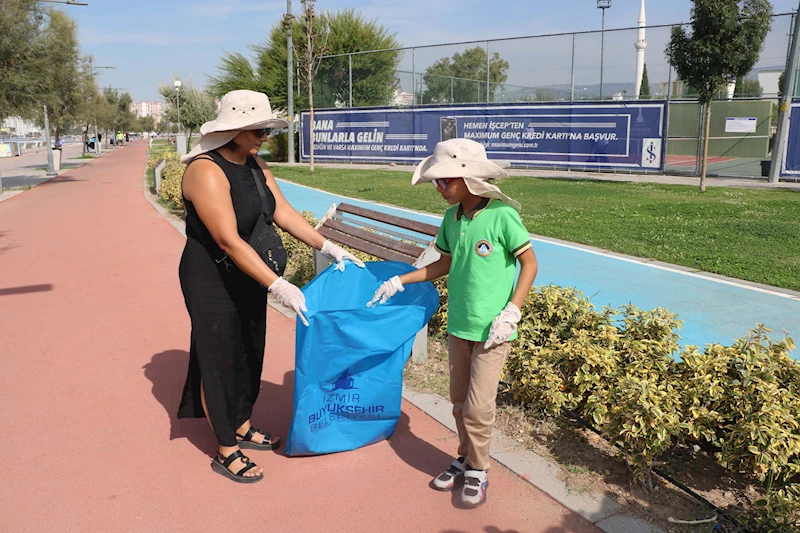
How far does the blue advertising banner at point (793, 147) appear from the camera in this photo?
16.8m

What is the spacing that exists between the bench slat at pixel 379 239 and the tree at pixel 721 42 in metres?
11.0

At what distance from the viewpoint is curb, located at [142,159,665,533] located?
2803mm

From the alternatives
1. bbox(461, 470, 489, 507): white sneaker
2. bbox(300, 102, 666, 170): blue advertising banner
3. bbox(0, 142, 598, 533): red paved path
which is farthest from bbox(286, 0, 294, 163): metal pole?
bbox(461, 470, 489, 507): white sneaker

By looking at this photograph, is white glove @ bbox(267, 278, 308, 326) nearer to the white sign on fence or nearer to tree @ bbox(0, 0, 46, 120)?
tree @ bbox(0, 0, 46, 120)

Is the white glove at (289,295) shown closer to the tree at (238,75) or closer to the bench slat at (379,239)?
the bench slat at (379,239)

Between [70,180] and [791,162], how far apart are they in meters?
22.9

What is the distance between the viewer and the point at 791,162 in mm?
17172

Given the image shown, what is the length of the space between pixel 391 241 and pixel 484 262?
7.35 ft

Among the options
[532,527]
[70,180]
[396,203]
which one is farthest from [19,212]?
[532,527]

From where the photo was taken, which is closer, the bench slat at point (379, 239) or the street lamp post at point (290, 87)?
the bench slat at point (379, 239)

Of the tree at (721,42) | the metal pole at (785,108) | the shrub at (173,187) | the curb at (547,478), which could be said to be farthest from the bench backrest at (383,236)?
the metal pole at (785,108)

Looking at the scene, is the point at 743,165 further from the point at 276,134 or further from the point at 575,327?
the point at 575,327

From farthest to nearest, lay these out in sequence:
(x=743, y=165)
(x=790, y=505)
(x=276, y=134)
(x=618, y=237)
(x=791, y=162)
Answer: (x=276, y=134)
(x=743, y=165)
(x=791, y=162)
(x=618, y=237)
(x=790, y=505)

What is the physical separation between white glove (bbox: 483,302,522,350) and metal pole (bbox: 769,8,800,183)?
16425 mm
